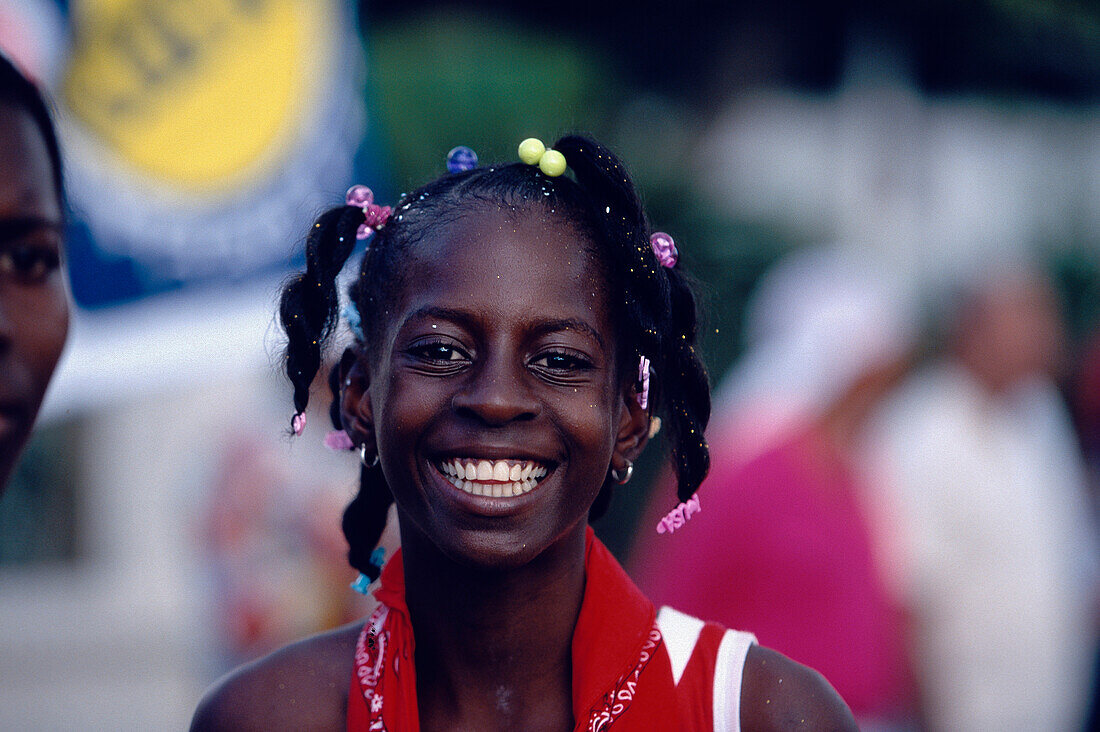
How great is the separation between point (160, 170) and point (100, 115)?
0.81 feet

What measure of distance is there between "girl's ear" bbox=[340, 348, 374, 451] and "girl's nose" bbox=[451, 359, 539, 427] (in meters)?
0.24

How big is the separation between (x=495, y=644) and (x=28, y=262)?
1.05 meters

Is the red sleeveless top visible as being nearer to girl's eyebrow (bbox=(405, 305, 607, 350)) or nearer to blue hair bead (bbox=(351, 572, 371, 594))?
blue hair bead (bbox=(351, 572, 371, 594))

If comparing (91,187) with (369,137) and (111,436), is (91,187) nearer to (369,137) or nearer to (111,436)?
(369,137)

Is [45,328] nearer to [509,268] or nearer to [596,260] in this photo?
[509,268]

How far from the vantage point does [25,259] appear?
2113mm

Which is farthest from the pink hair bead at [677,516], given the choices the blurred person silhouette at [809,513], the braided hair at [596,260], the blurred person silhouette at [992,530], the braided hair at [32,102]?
the blurred person silhouette at [992,530]

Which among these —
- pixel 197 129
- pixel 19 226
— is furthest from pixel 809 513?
pixel 19 226

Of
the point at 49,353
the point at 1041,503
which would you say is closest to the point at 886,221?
the point at 1041,503

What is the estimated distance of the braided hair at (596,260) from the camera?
1890mm

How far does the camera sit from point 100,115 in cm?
378

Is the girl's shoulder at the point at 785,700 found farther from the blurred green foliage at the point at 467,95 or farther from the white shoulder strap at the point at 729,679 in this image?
the blurred green foliage at the point at 467,95

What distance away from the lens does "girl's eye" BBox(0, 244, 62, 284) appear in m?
2.09

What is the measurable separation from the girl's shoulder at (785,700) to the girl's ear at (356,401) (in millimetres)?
696
